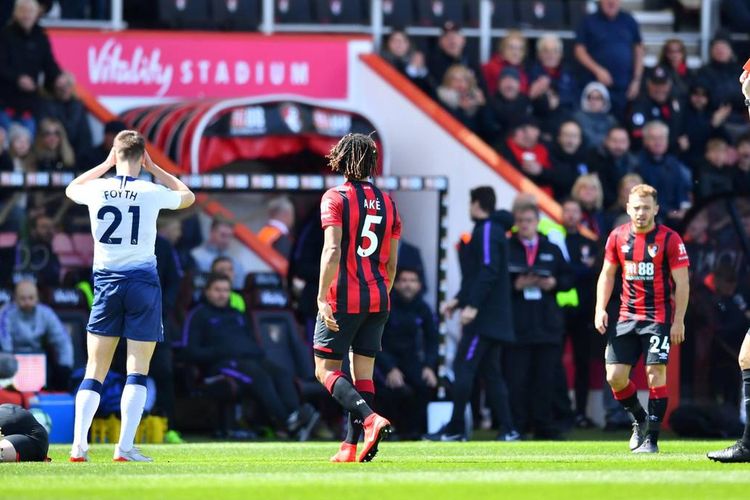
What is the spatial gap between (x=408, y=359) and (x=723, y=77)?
7857 mm

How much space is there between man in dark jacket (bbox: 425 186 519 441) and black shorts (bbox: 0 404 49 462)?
4965 millimetres

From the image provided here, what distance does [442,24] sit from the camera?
2305cm

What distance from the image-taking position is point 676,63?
2278cm

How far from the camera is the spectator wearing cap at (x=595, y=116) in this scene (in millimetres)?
20969

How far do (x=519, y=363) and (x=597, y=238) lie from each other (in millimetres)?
2320

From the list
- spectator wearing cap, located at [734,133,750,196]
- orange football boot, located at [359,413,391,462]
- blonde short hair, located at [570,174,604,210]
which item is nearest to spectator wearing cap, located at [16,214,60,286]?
blonde short hair, located at [570,174,604,210]

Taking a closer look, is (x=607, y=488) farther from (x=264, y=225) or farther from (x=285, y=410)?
(x=264, y=225)

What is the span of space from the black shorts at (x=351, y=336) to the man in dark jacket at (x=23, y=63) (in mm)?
8157

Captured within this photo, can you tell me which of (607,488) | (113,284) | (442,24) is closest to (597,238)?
(442,24)

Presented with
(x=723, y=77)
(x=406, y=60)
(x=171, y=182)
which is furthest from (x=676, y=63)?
(x=171, y=182)

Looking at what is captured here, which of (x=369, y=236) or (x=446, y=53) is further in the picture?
(x=446, y=53)

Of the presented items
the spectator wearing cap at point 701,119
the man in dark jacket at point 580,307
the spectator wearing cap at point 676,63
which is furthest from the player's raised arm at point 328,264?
the spectator wearing cap at point 676,63

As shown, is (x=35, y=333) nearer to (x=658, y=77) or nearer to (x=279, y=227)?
(x=279, y=227)

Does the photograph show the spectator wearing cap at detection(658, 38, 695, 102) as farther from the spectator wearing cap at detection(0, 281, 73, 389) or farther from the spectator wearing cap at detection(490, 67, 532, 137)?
the spectator wearing cap at detection(0, 281, 73, 389)
